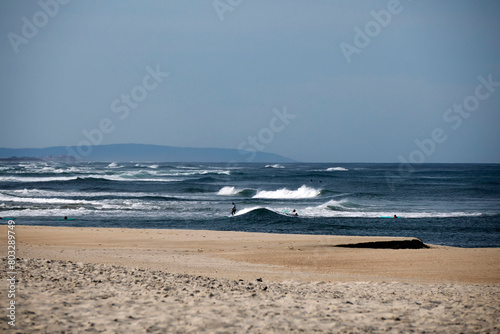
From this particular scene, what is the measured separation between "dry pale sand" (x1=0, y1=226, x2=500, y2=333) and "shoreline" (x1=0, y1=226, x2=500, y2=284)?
0.18ft

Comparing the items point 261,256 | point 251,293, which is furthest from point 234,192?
point 251,293

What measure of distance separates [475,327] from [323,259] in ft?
25.4

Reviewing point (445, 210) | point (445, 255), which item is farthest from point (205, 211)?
point (445, 255)

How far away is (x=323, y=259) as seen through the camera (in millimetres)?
14266

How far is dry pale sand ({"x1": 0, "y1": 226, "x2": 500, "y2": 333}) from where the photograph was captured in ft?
21.0

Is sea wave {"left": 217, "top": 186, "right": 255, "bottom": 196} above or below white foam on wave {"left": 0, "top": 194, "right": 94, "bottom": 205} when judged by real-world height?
above

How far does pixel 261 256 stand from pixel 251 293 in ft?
20.9

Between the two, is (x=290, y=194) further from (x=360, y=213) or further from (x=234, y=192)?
(x=360, y=213)

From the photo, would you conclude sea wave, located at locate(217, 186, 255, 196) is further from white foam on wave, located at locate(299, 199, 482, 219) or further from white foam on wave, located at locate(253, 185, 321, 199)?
white foam on wave, located at locate(299, 199, 482, 219)

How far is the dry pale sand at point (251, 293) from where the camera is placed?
6395 millimetres

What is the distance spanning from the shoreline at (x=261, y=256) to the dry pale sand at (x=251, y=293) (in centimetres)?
6

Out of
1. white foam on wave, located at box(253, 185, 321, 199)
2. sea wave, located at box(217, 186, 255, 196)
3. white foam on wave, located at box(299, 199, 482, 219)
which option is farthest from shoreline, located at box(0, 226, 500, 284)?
sea wave, located at box(217, 186, 255, 196)

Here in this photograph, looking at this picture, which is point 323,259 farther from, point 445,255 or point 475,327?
point 475,327

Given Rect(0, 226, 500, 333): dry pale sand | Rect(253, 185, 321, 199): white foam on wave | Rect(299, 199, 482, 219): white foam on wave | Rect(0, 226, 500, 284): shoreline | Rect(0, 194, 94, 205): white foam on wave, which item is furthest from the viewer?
Rect(253, 185, 321, 199): white foam on wave
